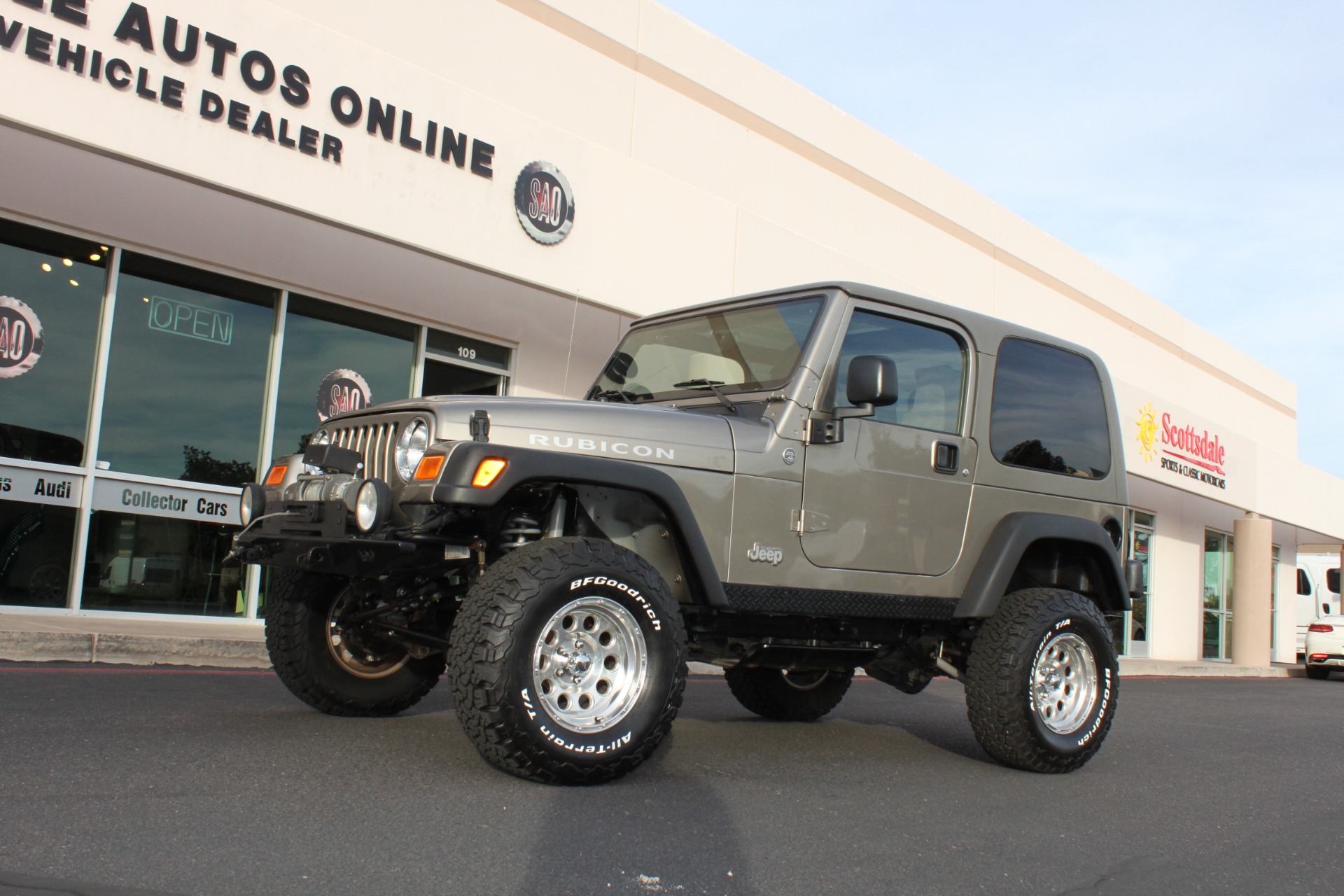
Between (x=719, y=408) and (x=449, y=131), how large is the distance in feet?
20.2

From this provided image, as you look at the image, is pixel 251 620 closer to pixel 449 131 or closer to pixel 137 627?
pixel 137 627

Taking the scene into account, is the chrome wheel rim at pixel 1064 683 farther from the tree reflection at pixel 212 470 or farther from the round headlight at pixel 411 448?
the tree reflection at pixel 212 470

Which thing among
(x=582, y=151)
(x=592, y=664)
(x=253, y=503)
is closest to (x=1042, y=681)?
(x=592, y=664)

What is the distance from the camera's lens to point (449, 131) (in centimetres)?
1027

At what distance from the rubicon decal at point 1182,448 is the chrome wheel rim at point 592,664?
54.0 ft

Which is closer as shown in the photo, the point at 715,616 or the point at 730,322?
the point at 715,616

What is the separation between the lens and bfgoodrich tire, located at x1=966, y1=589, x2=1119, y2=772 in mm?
5344

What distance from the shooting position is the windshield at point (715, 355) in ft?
17.4

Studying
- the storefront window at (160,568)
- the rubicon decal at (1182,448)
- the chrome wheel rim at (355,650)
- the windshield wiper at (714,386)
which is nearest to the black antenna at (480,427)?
the windshield wiper at (714,386)

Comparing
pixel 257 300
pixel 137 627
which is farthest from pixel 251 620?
pixel 257 300

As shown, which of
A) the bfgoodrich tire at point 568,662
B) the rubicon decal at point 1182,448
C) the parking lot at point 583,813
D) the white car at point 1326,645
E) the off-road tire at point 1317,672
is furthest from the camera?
the off-road tire at point 1317,672

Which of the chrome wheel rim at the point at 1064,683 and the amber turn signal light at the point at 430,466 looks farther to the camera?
the chrome wheel rim at the point at 1064,683

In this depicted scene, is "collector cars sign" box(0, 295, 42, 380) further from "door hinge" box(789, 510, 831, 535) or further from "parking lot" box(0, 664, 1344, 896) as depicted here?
"door hinge" box(789, 510, 831, 535)

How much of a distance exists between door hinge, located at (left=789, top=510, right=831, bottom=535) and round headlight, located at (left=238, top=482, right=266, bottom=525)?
7.44 feet
